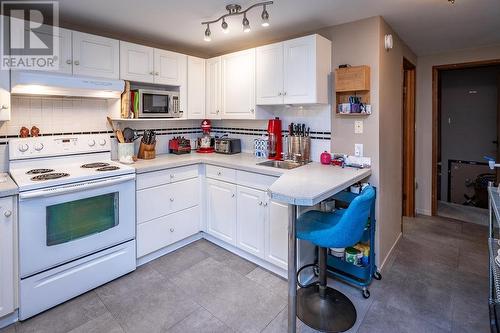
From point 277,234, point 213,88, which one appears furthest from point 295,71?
point 277,234

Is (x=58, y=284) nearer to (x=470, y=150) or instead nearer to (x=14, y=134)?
(x=14, y=134)

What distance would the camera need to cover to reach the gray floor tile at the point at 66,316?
6.25ft

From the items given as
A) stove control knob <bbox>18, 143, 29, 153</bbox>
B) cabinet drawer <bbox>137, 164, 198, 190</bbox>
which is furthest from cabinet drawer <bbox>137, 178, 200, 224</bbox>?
stove control knob <bbox>18, 143, 29, 153</bbox>

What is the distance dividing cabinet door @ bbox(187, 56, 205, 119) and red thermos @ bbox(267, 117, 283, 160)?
93 centimetres

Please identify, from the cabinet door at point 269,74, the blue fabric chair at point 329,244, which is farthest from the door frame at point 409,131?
the blue fabric chair at point 329,244

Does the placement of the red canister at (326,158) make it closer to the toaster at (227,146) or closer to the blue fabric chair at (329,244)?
the blue fabric chair at (329,244)

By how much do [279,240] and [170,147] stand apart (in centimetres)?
177

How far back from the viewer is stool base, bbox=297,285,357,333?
1920 mm

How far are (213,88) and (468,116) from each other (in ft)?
13.6

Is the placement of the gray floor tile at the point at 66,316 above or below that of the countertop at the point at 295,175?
below

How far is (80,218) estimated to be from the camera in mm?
2221

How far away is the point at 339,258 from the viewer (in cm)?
245

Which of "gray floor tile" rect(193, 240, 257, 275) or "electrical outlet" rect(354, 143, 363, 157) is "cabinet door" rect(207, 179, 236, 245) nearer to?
"gray floor tile" rect(193, 240, 257, 275)

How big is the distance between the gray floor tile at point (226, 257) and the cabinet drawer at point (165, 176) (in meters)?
0.75
